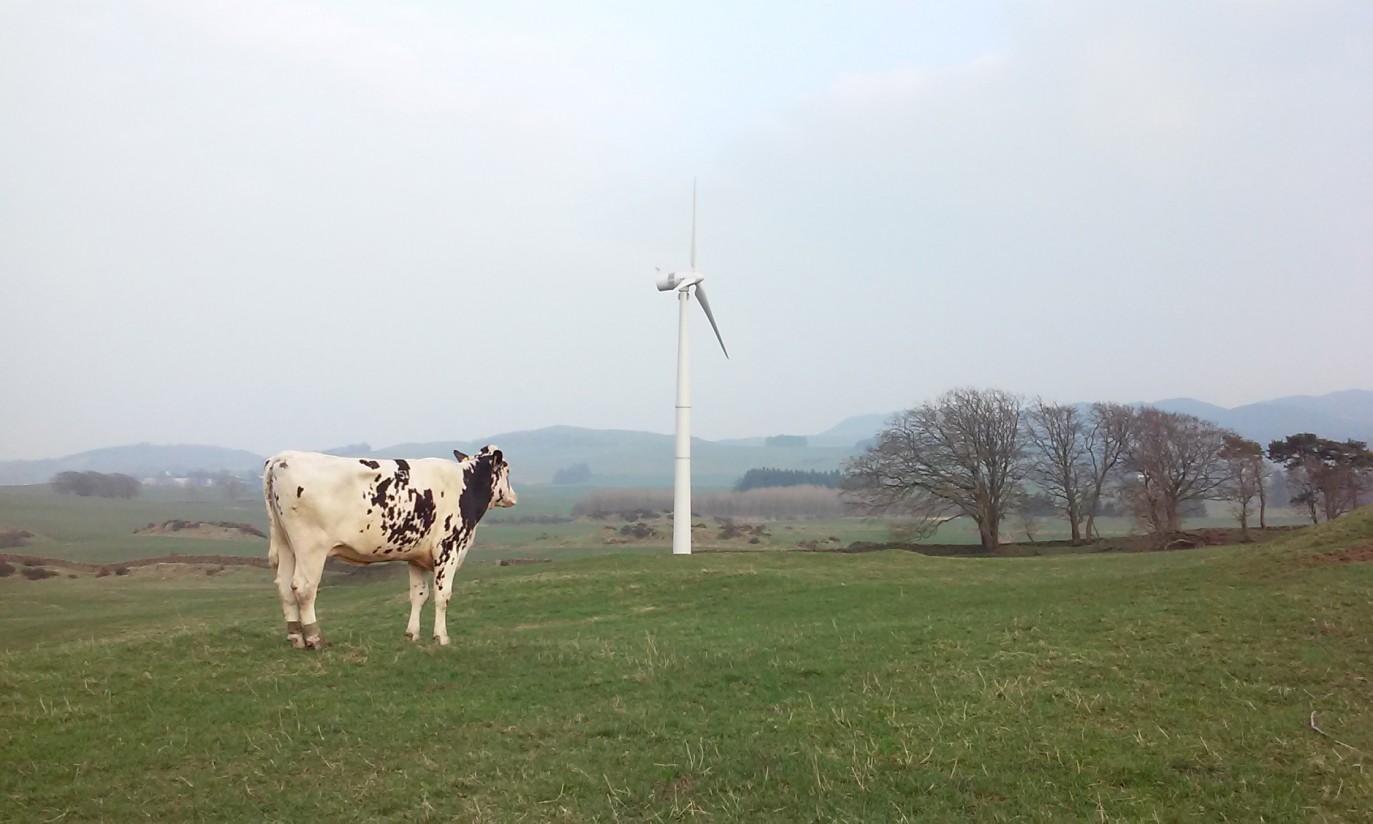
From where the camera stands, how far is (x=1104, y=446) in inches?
1828

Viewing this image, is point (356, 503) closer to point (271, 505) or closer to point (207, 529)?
point (271, 505)

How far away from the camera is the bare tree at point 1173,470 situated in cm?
4194

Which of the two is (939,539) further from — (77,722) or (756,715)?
(77,722)

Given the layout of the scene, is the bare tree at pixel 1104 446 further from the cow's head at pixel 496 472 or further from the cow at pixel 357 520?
the cow at pixel 357 520

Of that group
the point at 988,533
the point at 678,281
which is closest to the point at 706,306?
the point at 678,281

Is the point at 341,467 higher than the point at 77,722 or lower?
higher

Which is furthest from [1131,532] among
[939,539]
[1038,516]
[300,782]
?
[300,782]

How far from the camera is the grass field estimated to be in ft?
22.0

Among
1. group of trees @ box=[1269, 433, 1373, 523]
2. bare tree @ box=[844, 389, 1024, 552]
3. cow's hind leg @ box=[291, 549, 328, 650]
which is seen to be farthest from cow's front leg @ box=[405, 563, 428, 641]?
group of trees @ box=[1269, 433, 1373, 523]

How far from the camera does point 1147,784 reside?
6742 mm

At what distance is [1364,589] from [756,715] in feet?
36.5

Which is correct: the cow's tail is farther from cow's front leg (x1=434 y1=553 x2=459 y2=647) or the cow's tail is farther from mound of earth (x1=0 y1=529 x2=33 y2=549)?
mound of earth (x1=0 y1=529 x2=33 y2=549)

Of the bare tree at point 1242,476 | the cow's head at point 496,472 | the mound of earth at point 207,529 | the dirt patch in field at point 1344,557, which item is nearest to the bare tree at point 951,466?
the bare tree at point 1242,476

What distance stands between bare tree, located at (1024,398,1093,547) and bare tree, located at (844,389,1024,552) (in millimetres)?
1139
